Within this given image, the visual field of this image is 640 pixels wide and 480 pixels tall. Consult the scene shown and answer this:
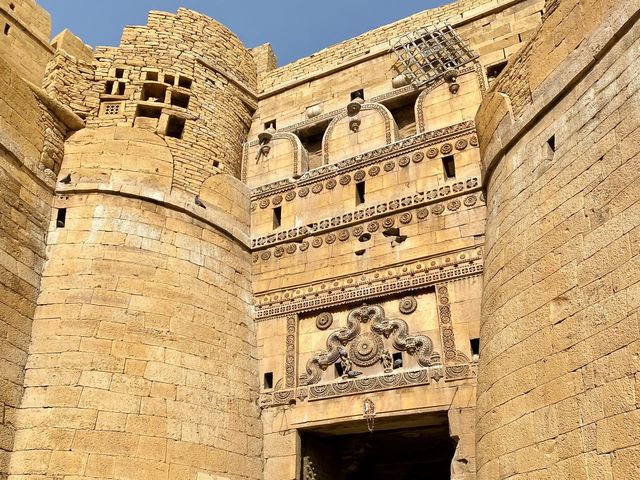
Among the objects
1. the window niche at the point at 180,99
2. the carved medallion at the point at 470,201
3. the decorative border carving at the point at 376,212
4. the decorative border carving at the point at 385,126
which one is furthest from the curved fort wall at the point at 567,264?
the window niche at the point at 180,99

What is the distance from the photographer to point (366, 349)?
8.26 metres

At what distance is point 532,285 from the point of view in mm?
5926

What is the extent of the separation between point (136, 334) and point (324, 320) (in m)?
2.59

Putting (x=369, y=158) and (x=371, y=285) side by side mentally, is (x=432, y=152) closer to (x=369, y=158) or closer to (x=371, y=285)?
(x=369, y=158)

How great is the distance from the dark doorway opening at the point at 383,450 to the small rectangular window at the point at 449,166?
11.1 ft

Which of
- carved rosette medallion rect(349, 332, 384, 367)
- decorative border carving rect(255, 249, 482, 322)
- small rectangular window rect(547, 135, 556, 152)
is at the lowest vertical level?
carved rosette medallion rect(349, 332, 384, 367)

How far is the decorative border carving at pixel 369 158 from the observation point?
910 cm

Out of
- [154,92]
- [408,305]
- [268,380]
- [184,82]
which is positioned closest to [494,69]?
[408,305]

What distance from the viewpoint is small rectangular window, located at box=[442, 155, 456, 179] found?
8.92m

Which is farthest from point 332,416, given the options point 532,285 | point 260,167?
point 260,167

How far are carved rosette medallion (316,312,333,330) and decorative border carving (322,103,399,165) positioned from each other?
9.10 ft

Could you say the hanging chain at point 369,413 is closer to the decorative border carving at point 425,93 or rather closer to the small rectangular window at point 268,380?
the small rectangular window at point 268,380

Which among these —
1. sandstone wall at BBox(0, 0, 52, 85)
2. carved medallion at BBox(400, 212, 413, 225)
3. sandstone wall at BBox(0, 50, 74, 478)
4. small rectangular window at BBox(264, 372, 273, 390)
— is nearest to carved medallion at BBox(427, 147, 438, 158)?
carved medallion at BBox(400, 212, 413, 225)

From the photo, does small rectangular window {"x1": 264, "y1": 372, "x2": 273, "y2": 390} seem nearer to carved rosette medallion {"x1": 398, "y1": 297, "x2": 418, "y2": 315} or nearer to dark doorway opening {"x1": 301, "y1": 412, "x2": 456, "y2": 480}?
dark doorway opening {"x1": 301, "y1": 412, "x2": 456, "y2": 480}
